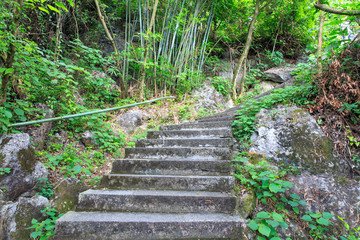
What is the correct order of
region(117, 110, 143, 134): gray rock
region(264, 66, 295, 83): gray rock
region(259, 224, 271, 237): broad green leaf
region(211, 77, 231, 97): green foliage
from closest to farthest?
region(259, 224, 271, 237): broad green leaf < region(117, 110, 143, 134): gray rock < region(211, 77, 231, 97): green foliage < region(264, 66, 295, 83): gray rock

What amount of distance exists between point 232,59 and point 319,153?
6420 millimetres

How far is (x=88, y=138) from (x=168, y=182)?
7.32ft

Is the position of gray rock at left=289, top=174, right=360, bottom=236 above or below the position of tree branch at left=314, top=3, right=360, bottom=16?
below

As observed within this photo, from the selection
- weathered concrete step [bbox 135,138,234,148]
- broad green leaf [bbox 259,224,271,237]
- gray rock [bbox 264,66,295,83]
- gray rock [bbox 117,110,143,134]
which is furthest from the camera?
gray rock [bbox 264,66,295,83]

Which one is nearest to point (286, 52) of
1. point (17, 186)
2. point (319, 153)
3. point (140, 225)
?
point (319, 153)

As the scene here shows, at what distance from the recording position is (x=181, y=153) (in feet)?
7.76

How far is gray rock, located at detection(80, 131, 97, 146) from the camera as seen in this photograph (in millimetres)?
3359

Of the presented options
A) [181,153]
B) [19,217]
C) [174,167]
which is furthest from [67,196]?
[181,153]

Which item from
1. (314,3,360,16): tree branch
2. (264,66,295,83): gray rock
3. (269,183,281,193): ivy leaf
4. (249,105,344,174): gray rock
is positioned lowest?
(269,183,281,193): ivy leaf

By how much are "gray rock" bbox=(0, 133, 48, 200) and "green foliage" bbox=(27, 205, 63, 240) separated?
2.18 ft

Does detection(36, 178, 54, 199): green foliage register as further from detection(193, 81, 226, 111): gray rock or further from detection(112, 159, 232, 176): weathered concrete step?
detection(193, 81, 226, 111): gray rock

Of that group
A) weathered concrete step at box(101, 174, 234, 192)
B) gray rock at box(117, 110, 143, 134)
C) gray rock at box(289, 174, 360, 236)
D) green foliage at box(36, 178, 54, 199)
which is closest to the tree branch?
gray rock at box(289, 174, 360, 236)

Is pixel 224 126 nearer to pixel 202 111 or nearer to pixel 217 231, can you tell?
pixel 217 231

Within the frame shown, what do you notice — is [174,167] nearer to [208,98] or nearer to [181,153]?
[181,153]
